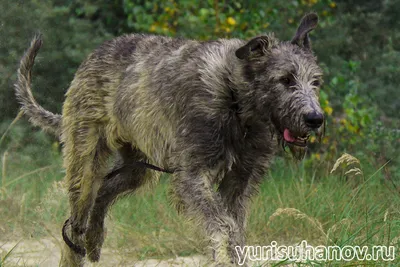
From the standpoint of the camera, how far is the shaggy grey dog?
4961 mm

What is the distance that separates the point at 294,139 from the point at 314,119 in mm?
292

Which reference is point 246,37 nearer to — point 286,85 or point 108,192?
point 108,192

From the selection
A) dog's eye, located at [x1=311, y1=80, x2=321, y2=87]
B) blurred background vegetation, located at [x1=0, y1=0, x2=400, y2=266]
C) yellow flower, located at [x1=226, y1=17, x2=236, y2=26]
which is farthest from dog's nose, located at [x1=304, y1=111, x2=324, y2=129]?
yellow flower, located at [x1=226, y1=17, x2=236, y2=26]

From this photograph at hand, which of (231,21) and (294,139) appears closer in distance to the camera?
(294,139)

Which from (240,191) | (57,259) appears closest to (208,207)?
(240,191)

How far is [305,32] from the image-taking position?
5.32m

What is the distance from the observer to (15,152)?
10203 mm

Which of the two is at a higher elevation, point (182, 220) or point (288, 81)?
point (288, 81)

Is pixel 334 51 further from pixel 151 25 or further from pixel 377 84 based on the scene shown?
pixel 151 25

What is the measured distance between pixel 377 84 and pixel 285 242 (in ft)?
11.8

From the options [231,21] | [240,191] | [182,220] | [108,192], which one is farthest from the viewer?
[231,21]

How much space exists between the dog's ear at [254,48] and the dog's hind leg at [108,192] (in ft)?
6.14

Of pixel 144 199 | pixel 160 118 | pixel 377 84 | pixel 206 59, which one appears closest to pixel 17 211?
pixel 144 199

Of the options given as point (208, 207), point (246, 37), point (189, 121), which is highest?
point (189, 121)
